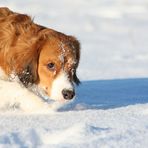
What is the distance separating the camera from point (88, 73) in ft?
28.1

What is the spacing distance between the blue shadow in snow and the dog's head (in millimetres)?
371

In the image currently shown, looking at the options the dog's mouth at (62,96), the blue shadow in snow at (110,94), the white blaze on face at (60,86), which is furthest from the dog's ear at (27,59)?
the blue shadow in snow at (110,94)

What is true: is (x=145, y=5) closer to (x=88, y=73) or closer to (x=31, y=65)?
(x=88, y=73)

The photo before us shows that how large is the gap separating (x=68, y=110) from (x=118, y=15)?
25.6 ft

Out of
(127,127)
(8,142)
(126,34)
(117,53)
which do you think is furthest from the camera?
(126,34)

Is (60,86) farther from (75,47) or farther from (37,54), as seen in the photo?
(75,47)

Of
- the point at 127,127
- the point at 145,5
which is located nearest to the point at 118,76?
the point at 127,127

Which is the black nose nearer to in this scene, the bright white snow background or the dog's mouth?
the dog's mouth

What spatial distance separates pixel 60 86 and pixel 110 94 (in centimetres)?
159

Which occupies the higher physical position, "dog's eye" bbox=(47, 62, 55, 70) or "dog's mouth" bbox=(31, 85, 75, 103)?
"dog's eye" bbox=(47, 62, 55, 70)

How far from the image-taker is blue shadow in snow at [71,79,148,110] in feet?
19.9

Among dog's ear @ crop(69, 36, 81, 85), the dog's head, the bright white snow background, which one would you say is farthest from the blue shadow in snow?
the dog's head

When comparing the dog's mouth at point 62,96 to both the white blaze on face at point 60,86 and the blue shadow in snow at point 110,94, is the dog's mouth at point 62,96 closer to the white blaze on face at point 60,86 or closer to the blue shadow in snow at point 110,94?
the white blaze on face at point 60,86

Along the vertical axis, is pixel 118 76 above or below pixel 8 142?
below
